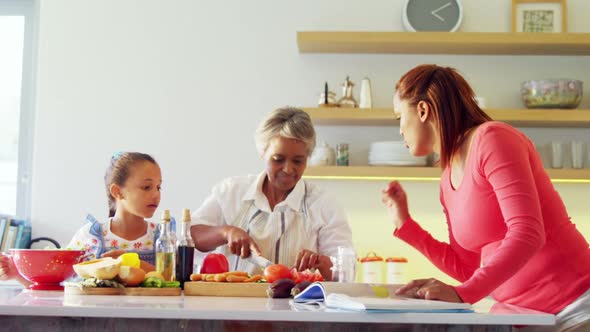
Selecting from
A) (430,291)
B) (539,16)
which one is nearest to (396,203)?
(430,291)

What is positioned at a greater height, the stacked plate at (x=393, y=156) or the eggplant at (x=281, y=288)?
the stacked plate at (x=393, y=156)

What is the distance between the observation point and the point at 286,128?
279 centimetres

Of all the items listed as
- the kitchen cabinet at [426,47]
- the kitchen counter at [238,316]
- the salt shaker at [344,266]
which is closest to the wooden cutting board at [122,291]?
the kitchen counter at [238,316]

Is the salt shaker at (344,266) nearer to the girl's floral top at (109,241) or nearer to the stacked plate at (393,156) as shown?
the girl's floral top at (109,241)

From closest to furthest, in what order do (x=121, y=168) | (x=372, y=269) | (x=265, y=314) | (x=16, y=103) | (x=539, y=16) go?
(x=265, y=314), (x=121, y=168), (x=372, y=269), (x=539, y=16), (x=16, y=103)

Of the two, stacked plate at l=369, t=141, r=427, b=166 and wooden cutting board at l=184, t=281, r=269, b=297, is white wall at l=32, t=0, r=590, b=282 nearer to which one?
stacked plate at l=369, t=141, r=427, b=166

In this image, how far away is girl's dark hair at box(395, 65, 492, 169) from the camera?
1.86m

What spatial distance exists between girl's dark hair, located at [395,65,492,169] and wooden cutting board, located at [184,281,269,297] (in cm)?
52

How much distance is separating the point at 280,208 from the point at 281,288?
102cm

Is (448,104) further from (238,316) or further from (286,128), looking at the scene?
(286,128)

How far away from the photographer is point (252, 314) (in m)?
1.40

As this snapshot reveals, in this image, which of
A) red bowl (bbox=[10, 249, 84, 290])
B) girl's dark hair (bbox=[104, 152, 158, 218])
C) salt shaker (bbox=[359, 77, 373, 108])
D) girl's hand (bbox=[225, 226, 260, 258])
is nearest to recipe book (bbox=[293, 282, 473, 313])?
red bowl (bbox=[10, 249, 84, 290])

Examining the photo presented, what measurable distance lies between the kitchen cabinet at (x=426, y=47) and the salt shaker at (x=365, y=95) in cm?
8

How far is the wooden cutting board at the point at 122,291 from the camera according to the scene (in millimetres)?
1851
